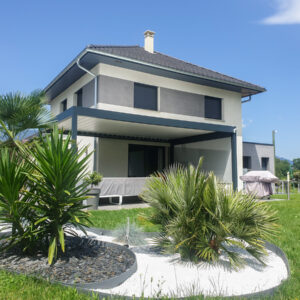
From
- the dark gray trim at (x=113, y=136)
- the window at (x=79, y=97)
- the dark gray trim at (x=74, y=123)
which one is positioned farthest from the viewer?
the window at (x=79, y=97)

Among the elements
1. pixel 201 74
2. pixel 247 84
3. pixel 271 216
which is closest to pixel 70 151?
pixel 271 216

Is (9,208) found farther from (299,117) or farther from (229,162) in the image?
(299,117)

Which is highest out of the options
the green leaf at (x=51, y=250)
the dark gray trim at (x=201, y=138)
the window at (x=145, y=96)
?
the window at (x=145, y=96)

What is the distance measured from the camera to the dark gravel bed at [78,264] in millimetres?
3430

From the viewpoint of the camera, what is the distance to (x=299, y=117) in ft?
91.2

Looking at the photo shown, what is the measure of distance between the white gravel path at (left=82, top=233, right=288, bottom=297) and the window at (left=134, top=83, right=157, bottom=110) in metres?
9.63

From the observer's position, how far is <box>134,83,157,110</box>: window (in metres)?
13.2

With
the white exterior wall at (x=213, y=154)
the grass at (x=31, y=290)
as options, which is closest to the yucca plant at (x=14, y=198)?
the grass at (x=31, y=290)

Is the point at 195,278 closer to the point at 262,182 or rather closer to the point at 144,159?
the point at 262,182

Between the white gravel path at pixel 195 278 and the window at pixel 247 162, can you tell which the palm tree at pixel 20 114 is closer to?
the white gravel path at pixel 195 278

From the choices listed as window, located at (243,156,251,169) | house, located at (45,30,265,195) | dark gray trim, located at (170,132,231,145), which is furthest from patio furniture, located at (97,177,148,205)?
window, located at (243,156,251,169)

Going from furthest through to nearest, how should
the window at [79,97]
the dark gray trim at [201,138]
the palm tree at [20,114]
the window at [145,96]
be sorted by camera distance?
the window at [79,97] → the dark gray trim at [201,138] → the window at [145,96] → the palm tree at [20,114]

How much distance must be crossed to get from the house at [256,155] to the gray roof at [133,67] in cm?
361

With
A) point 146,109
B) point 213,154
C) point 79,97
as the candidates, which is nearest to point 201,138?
point 213,154
